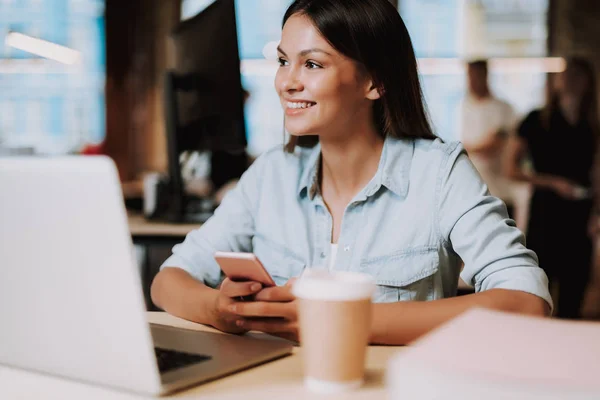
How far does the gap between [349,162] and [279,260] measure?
0.24m

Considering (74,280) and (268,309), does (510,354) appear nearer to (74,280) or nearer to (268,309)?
(74,280)

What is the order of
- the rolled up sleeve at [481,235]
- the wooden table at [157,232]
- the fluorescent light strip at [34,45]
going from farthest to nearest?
the wooden table at [157,232]
the fluorescent light strip at [34,45]
the rolled up sleeve at [481,235]

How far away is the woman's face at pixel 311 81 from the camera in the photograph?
1462 mm

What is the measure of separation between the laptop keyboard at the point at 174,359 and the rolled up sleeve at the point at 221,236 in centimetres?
51

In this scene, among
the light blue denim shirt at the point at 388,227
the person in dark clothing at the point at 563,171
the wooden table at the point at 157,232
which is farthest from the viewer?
the person in dark clothing at the point at 563,171

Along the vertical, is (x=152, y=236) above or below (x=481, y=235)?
below

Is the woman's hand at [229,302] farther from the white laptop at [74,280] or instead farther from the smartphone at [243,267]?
the white laptop at [74,280]

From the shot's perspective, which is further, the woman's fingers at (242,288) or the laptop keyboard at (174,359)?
the woman's fingers at (242,288)

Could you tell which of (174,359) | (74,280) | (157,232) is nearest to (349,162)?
(174,359)

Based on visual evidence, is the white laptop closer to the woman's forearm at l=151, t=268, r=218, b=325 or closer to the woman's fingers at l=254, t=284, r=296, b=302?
the woman's fingers at l=254, t=284, r=296, b=302

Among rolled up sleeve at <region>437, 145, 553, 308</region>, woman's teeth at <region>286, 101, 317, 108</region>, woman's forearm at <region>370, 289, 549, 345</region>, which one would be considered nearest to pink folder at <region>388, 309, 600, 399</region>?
woman's forearm at <region>370, 289, 549, 345</region>

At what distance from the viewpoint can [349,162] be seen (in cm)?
155

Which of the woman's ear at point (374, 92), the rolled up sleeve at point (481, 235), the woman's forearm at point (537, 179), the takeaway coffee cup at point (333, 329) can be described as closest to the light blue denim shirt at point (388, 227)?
the rolled up sleeve at point (481, 235)

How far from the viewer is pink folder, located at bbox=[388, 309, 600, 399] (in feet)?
1.80
